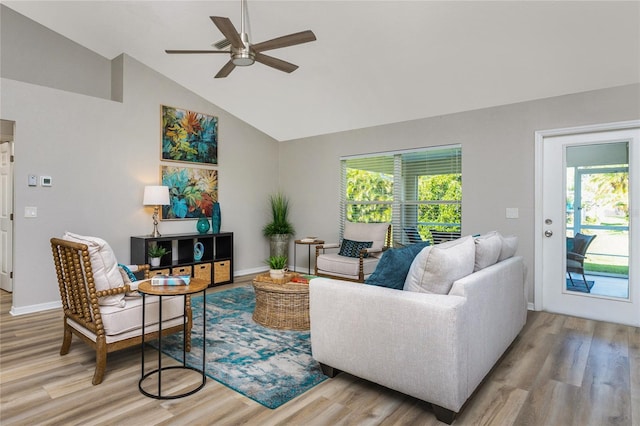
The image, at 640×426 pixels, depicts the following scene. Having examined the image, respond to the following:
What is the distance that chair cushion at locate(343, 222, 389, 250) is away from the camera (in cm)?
513

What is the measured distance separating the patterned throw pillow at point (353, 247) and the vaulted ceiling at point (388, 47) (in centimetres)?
178

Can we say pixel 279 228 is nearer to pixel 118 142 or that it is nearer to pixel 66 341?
pixel 118 142

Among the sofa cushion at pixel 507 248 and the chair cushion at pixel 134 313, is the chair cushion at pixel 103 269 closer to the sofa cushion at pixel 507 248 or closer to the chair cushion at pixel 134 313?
the chair cushion at pixel 134 313

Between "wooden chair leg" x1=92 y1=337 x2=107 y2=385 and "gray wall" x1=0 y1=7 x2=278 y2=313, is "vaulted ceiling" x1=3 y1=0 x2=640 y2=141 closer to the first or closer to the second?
→ "gray wall" x1=0 y1=7 x2=278 y2=313

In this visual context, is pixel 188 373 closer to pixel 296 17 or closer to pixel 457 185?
pixel 296 17

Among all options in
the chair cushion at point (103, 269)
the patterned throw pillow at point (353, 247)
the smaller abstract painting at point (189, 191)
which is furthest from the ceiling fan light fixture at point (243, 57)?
the patterned throw pillow at point (353, 247)

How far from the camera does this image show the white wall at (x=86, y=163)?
402 centimetres

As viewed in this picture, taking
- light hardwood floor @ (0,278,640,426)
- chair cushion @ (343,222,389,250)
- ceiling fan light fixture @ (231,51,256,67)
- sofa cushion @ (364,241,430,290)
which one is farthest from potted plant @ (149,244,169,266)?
sofa cushion @ (364,241,430,290)

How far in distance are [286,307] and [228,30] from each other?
93.0 inches

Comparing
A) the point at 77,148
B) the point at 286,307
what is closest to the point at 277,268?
the point at 286,307

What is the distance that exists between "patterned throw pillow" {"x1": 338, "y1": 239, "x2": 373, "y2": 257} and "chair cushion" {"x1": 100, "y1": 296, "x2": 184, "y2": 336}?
268cm

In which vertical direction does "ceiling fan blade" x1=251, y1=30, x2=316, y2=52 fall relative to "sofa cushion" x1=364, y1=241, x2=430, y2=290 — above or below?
above

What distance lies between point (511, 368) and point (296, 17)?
3.63 meters

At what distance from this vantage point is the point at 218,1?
3.62 meters
